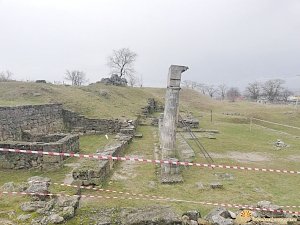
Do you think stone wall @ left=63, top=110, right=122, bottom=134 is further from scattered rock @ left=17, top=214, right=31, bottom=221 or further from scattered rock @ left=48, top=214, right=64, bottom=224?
scattered rock @ left=48, top=214, right=64, bottom=224

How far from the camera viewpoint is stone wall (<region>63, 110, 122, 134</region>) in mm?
22078

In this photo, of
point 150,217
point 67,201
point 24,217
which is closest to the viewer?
point 150,217

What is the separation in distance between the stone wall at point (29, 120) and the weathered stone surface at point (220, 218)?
478 inches

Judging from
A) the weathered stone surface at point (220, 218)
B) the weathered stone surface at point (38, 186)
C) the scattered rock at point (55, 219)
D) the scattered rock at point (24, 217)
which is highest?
the weathered stone surface at point (38, 186)

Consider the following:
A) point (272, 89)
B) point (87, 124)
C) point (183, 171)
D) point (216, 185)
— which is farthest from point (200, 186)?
point (272, 89)

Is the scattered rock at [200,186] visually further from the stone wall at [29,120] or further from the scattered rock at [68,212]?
the stone wall at [29,120]

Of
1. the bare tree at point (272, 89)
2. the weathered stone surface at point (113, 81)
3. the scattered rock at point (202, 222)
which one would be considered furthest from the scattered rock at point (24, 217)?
the bare tree at point (272, 89)

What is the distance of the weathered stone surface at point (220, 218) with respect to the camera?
6570 millimetres

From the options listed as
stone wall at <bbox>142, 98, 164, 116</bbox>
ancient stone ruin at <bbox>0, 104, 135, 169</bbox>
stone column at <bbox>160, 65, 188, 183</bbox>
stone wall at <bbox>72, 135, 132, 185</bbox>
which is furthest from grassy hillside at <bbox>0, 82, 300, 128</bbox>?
stone wall at <bbox>72, 135, 132, 185</bbox>

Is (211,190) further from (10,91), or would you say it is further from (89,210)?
(10,91)

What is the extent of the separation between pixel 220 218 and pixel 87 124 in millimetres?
16820

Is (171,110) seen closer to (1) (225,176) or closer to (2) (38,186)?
(1) (225,176)

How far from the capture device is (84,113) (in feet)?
78.3

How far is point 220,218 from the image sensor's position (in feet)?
22.1
